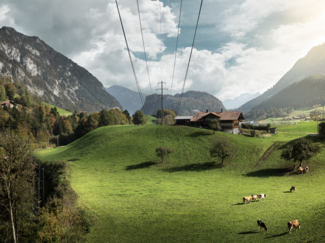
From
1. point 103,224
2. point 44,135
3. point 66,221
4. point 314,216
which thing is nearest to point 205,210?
point 314,216

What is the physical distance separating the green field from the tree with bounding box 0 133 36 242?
920 cm

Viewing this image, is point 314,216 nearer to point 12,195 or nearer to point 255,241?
point 255,241

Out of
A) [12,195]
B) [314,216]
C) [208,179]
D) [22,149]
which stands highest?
[22,149]

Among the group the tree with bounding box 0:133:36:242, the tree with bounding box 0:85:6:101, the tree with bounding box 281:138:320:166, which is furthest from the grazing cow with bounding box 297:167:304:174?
the tree with bounding box 0:85:6:101

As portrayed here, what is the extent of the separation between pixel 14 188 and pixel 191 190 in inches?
1255

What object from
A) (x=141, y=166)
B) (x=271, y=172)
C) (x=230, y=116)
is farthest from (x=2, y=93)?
(x=271, y=172)

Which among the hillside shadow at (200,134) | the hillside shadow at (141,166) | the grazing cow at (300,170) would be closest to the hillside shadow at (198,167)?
the hillside shadow at (141,166)

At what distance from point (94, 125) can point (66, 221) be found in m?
133

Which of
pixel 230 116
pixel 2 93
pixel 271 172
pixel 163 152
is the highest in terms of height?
pixel 2 93

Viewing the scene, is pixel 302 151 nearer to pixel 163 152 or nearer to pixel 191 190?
pixel 191 190

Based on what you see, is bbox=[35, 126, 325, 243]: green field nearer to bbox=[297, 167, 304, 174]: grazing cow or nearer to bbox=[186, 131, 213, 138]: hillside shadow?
bbox=[186, 131, 213, 138]: hillside shadow

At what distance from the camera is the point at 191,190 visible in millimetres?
42094

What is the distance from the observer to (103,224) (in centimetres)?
2886

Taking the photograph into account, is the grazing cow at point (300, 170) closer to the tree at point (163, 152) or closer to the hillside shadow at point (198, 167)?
the hillside shadow at point (198, 167)
